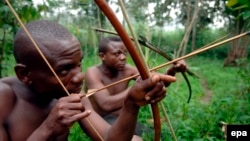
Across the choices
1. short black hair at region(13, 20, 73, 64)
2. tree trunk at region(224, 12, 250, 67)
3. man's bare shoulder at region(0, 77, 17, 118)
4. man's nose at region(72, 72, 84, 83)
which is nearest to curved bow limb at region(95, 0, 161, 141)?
man's nose at region(72, 72, 84, 83)

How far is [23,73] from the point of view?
140cm

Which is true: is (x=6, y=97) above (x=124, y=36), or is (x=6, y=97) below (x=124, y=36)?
below

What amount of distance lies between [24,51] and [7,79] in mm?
167

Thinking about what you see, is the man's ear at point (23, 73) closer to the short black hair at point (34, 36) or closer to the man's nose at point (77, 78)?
the short black hair at point (34, 36)

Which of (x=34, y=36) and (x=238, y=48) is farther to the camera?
(x=238, y=48)

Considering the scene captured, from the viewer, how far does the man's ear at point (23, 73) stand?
1388mm

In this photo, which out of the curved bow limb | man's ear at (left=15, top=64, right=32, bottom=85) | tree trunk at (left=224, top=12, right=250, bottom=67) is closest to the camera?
the curved bow limb

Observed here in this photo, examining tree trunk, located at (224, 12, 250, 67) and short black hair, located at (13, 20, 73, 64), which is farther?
tree trunk, located at (224, 12, 250, 67)

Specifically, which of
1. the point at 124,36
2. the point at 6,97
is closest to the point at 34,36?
the point at 6,97

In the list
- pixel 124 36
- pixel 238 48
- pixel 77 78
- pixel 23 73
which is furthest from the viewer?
pixel 238 48

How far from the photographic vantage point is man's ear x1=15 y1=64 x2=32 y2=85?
54.6 inches

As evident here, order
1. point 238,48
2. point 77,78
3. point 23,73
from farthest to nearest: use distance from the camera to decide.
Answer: point 238,48 → point 23,73 → point 77,78

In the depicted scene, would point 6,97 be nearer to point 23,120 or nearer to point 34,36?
point 23,120

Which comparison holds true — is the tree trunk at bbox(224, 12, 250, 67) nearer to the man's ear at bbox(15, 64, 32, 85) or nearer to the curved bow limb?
the man's ear at bbox(15, 64, 32, 85)
